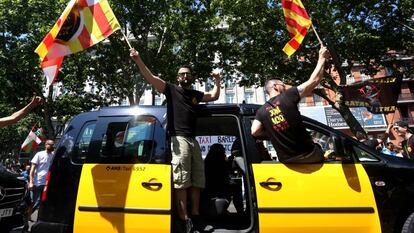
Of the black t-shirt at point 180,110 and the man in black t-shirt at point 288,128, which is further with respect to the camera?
the black t-shirt at point 180,110

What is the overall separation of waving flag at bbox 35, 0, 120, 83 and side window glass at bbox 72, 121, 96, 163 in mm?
725

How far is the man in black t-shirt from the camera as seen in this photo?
338 cm

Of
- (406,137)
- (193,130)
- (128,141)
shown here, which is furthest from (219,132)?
(406,137)

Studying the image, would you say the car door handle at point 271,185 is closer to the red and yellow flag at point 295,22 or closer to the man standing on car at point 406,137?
the red and yellow flag at point 295,22

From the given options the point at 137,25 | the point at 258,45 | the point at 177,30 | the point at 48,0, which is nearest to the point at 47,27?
the point at 48,0

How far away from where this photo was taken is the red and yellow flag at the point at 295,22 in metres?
4.44

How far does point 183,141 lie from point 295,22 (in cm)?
225

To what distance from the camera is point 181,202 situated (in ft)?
11.2

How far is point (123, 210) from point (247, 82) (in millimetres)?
15275

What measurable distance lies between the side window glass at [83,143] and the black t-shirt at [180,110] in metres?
0.88

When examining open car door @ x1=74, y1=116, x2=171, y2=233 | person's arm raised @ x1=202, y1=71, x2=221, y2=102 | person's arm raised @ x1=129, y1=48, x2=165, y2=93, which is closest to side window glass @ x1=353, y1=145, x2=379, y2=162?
person's arm raised @ x1=202, y1=71, x2=221, y2=102

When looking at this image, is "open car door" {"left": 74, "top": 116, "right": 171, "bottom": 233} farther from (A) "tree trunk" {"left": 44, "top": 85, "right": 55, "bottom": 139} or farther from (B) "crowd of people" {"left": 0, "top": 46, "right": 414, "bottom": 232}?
(A) "tree trunk" {"left": 44, "top": 85, "right": 55, "bottom": 139}

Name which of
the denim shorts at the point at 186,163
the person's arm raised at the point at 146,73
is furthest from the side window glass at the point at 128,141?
the person's arm raised at the point at 146,73

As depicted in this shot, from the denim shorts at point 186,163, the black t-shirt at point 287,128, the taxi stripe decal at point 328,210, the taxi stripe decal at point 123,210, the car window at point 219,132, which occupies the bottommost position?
the taxi stripe decal at point 328,210
